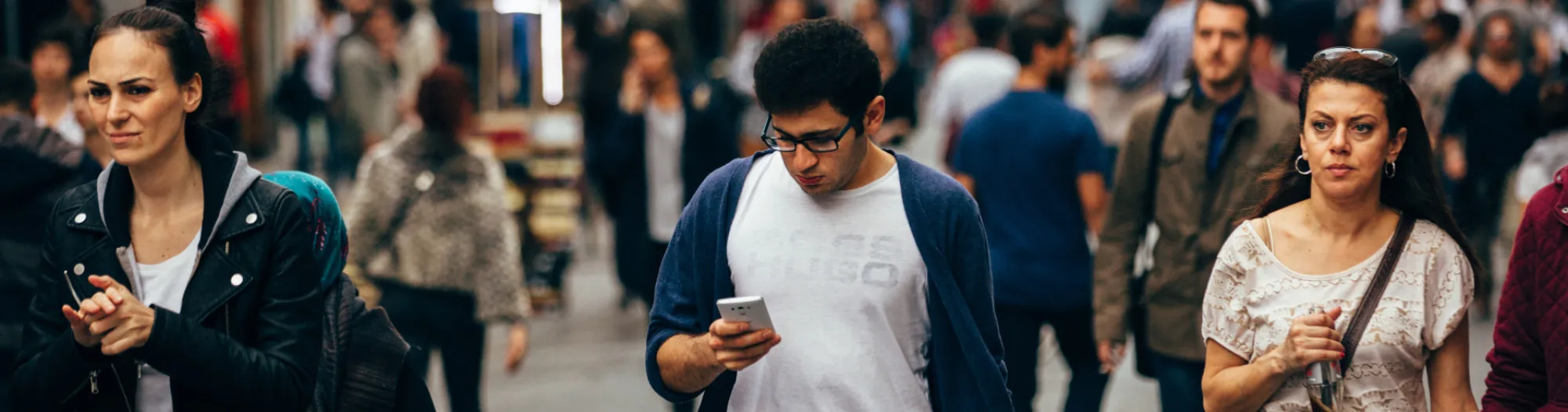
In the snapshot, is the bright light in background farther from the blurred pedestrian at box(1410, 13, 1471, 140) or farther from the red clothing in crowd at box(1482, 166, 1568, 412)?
the red clothing in crowd at box(1482, 166, 1568, 412)

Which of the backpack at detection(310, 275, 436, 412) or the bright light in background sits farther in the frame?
the bright light in background

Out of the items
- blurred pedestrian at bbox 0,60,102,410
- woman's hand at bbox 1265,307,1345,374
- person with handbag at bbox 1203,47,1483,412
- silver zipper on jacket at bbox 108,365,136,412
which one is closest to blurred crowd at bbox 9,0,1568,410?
blurred pedestrian at bbox 0,60,102,410

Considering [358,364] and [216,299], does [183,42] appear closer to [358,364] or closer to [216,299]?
[216,299]

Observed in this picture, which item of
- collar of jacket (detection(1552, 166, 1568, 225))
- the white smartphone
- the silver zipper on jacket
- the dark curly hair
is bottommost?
the silver zipper on jacket

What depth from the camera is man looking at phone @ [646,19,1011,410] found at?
3613 mm

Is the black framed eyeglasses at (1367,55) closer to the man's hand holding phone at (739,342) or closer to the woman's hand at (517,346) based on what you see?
the man's hand holding phone at (739,342)

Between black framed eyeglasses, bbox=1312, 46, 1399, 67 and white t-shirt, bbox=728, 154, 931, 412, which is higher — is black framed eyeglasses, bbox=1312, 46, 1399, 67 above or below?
above

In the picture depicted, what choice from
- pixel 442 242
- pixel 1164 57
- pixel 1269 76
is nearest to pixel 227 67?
pixel 442 242

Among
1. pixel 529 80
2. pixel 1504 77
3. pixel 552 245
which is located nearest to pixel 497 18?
pixel 529 80

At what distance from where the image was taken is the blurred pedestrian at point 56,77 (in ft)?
25.4

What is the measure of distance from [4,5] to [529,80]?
5308 mm

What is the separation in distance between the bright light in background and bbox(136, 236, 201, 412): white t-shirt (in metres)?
12.8

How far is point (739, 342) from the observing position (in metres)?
3.35

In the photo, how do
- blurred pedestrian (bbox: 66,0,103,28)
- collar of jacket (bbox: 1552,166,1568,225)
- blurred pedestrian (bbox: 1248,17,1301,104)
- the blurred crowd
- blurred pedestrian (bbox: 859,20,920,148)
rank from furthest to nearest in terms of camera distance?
blurred pedestrian (bbox: 859,20,920,148) < blurred pedestrian (bbox: 66,0,103,28) < blurred pedestrian (bbox: 1248,17,1301,104) < the blurred crowd < collar of jacket (bbox: 1552,166,1568,225)
